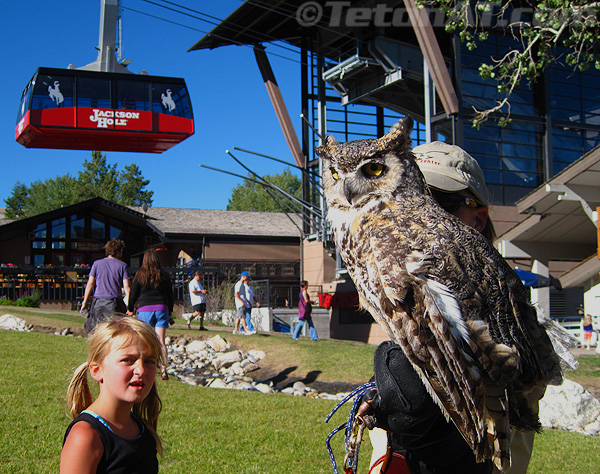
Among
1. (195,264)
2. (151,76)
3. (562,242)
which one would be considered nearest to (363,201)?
(562,242)

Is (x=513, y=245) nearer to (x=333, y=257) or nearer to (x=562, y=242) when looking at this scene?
(x=562, y=242)

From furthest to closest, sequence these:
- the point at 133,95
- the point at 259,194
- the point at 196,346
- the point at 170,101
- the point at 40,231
Result: the point at 259,194, the point at 40,231, the point at 170,101, the point at 133,95, the point at 196,346

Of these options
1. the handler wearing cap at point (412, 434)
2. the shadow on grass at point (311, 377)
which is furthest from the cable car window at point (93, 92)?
the handler wearing cap at point (412, 434)

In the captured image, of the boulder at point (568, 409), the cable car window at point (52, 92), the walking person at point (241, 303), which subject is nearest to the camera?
the boulder at point (568, 409)

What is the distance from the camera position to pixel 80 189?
61969mm

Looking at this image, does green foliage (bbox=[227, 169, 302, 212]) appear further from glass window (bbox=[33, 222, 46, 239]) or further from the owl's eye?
the owl's eye

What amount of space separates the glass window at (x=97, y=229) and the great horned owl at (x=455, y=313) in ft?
126

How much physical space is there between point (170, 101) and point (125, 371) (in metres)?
21.3

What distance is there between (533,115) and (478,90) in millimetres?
2707

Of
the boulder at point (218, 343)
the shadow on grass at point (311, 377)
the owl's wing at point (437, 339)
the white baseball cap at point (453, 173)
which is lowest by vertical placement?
the shadow on grass at point (311, 377)

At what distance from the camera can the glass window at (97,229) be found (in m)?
38.0

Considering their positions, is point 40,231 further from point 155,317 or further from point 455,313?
point 455,313

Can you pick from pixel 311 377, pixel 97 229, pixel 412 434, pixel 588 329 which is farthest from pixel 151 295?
pixel 97 229

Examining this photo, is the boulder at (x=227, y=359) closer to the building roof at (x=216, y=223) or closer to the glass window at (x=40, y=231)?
the building roof at (x=216, y=223)
